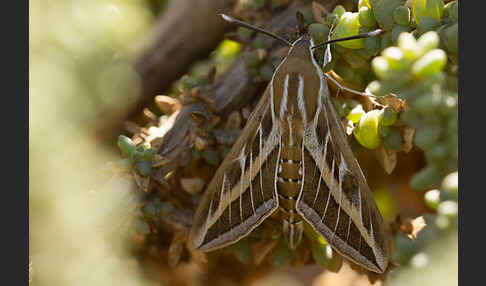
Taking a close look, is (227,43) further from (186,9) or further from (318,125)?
(318,125)

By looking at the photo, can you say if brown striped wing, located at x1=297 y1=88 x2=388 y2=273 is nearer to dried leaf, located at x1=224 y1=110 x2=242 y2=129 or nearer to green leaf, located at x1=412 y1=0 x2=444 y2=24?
dried leaf, located at x1=224 y1=110 x2=242 y2=129

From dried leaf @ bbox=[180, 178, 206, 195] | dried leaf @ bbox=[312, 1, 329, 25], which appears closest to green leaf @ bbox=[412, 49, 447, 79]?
dried leaf @ bbox=[312, 1, 329, 25]

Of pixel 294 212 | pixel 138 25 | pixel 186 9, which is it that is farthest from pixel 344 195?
pixel 186 9

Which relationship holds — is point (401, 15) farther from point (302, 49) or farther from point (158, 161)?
point (158, 161)

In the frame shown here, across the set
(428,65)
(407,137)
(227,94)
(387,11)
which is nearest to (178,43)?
(227,94)

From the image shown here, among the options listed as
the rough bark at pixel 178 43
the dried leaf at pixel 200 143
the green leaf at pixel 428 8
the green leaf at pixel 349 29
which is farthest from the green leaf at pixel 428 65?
the rough bark at pixel 178 43

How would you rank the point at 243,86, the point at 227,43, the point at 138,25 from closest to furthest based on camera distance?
the point at 243,86, the point at 138,25, the point at 227,43

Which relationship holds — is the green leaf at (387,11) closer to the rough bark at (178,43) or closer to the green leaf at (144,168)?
the green leaf at (144,168)
